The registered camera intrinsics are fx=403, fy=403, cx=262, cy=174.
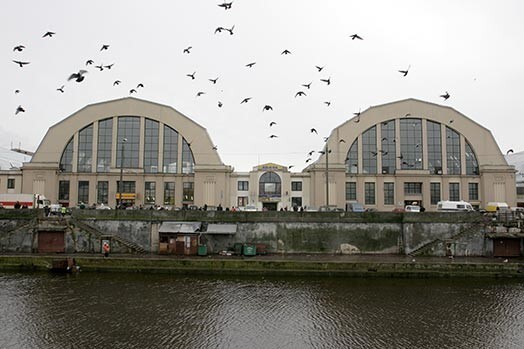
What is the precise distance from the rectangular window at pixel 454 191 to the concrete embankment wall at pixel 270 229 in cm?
1768

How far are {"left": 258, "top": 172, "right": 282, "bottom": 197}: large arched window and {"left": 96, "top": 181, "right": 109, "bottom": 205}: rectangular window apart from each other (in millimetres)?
16349

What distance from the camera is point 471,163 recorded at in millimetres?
44250

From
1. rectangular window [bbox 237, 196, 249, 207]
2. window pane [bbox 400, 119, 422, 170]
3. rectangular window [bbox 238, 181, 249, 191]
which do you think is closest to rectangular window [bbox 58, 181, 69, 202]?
rectangular window [bbox 237, 196, 249, 207]

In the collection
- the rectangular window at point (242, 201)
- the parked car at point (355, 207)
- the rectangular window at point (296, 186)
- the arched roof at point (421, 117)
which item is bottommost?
the parked car at point (355, 207)

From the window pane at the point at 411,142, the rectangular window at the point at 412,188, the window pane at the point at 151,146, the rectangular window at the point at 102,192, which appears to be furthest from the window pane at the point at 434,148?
the rectangular window at the point at 102,192

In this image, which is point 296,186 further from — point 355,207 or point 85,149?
point 85,149

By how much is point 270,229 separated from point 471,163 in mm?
28237

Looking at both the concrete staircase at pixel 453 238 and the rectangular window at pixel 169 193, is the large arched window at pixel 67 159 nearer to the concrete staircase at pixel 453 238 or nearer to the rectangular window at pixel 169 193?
the rectangular window at pixel 169 193

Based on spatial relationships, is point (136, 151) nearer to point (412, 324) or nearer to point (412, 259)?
point (412, 259)

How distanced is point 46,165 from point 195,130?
52.6ft

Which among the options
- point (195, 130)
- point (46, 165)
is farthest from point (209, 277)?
point (46, 165)

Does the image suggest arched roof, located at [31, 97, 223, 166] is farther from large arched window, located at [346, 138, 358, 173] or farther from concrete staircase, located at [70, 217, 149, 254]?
concrete staircase, located at [70, 217, 149, 254]

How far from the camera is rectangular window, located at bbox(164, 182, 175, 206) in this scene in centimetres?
4353

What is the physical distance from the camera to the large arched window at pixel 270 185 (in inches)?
1731
